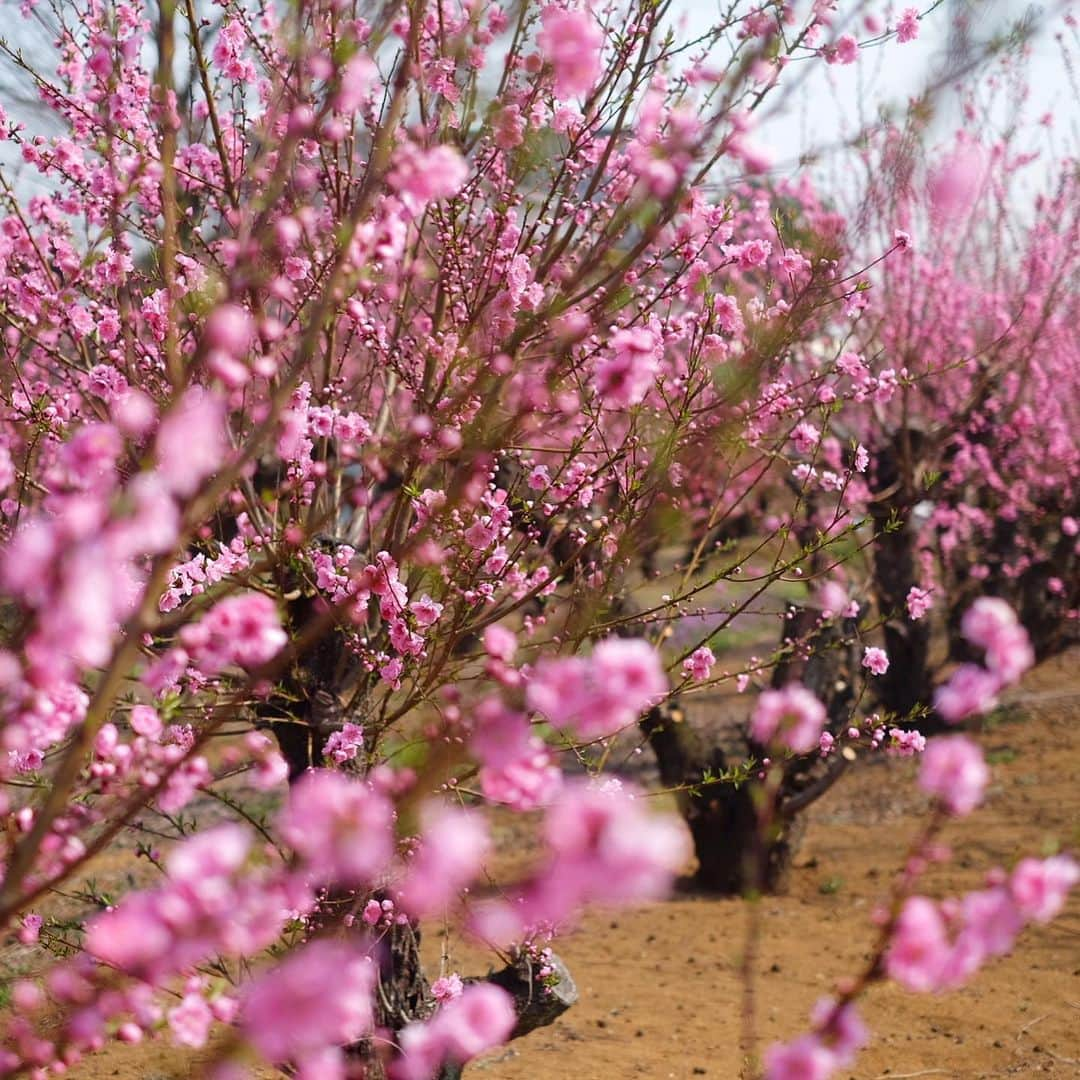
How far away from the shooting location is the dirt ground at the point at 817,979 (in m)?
4.95

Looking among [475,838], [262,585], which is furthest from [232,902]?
[262,585]

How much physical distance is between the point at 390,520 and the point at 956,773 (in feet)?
9.05

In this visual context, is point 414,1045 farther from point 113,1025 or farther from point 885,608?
point 885,608

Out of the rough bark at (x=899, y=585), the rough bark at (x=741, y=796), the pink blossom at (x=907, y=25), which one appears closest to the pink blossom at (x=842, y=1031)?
the pink blossom at (x=907, y=25)

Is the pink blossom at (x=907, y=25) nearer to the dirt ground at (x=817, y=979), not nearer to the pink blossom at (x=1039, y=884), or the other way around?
the dirt ground at (x=817, y=979)

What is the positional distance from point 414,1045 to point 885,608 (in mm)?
10929

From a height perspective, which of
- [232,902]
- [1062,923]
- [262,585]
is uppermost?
[262,585]

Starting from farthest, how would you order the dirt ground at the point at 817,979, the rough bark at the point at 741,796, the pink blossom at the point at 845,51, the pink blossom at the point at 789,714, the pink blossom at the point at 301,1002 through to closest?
the rough bark at the point at 741,796 → the dirt ground at the point at 817,979 → the pink blossom at the point at 845,51 → the pink blossom at the point at 789,714 → the pink blossom at the point at 301,1002

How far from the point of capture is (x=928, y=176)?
431 inches

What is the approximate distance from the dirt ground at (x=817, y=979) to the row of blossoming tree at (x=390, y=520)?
2.07 feet

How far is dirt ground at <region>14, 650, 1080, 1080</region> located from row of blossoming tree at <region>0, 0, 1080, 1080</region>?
631 mm

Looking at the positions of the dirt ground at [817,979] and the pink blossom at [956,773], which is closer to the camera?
the pink blossom at [956,773]

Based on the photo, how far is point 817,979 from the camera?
6.17 m

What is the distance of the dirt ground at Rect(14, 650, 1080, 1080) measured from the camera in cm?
495
